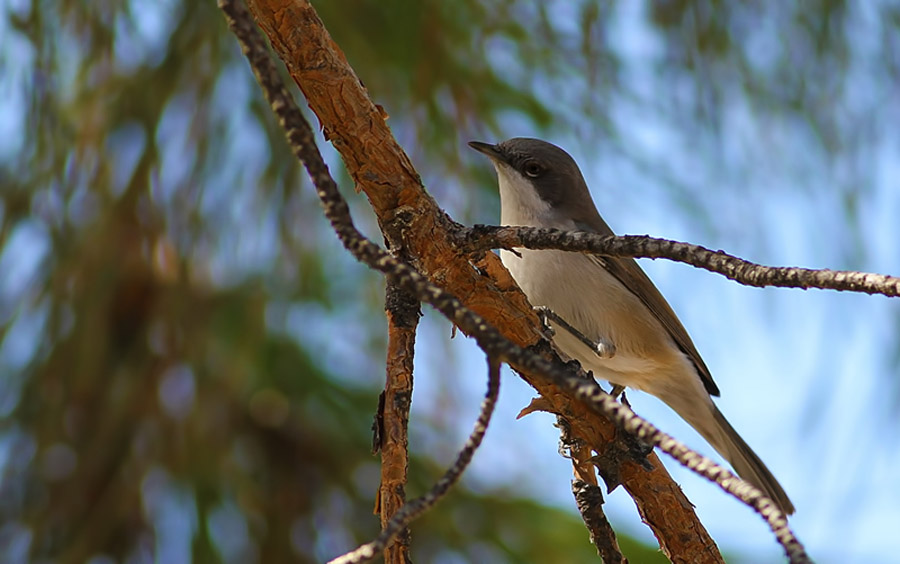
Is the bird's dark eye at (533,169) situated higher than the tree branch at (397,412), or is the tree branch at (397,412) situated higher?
the bird's dark eye at (533,169)

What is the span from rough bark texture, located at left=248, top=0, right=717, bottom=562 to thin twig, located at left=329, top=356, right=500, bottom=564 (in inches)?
23.0

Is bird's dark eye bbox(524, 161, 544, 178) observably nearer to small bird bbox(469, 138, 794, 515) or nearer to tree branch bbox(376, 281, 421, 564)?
small bird bbox(469, 138, 794, 515)

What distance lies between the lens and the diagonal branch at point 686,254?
4.00 feet

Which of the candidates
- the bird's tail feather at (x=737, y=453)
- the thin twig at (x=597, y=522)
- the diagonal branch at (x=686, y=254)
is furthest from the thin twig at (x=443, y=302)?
the bird's tail feather at (x=737, y=453)

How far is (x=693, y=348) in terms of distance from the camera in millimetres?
3701

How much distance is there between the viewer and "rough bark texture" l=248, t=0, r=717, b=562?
1.53 meters

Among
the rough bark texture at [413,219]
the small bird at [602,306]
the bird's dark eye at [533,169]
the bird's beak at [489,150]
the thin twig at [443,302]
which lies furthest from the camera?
the bird's dark eye at [533,169]

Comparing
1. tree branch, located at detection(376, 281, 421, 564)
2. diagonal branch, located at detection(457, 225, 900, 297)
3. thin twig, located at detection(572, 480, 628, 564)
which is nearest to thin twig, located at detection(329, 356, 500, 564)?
tree branch, located at detection(376, 281, 421, 564)

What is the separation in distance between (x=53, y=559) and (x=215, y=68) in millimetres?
1487

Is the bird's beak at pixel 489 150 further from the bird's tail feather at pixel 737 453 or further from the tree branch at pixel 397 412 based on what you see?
the tree branch at pixel 397 412

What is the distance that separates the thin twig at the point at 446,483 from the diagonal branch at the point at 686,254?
1.34 ft

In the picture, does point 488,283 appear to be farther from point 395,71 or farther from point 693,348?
point 693,348

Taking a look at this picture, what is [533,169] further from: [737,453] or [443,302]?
[443,302]

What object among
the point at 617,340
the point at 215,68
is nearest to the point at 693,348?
the point at 617,340
